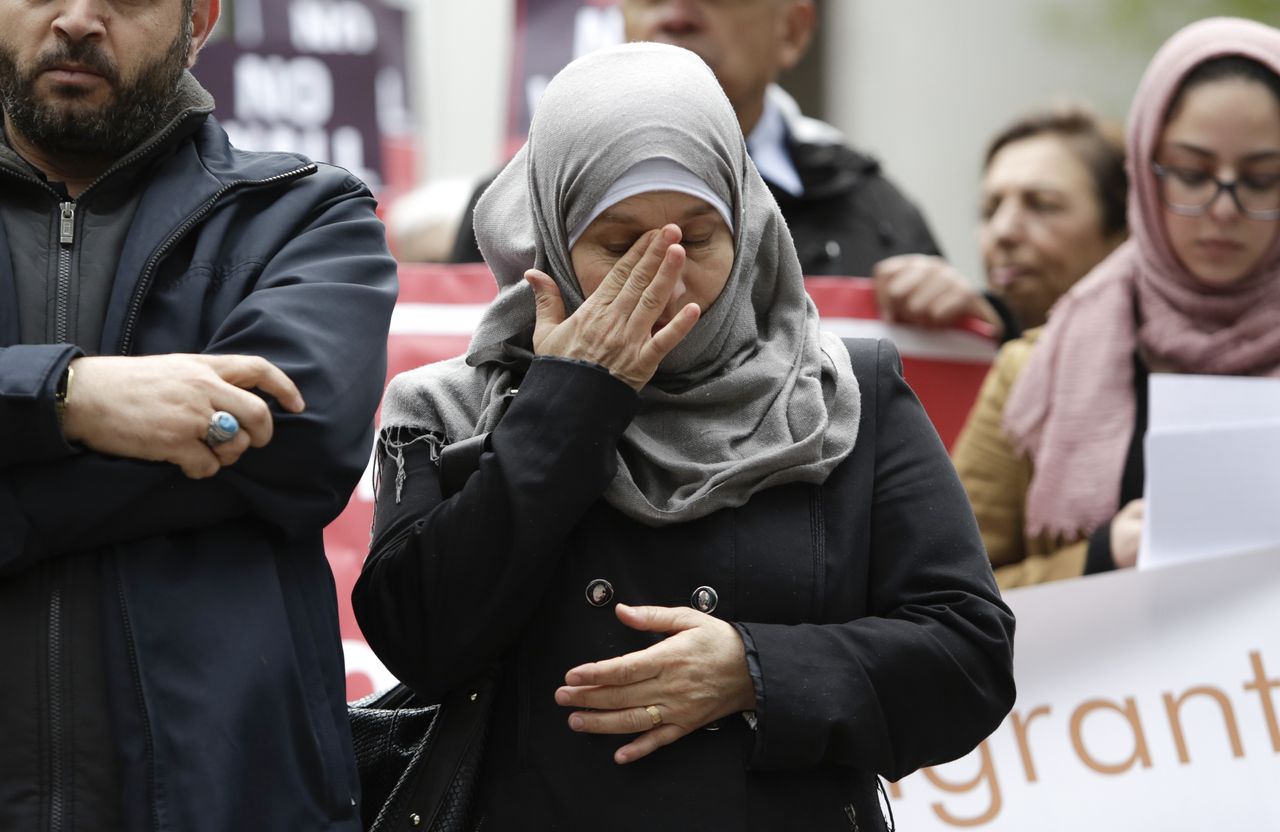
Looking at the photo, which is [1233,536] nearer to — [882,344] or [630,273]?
[882,344]

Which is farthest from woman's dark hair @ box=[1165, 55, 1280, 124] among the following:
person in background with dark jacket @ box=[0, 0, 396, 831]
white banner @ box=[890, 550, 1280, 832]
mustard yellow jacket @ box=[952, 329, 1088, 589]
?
person in background with dark jacket @ box=[0, 0, 396, 831]

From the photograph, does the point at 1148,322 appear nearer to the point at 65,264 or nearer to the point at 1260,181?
the point at 1260,181

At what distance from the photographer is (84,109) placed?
252 centimetres

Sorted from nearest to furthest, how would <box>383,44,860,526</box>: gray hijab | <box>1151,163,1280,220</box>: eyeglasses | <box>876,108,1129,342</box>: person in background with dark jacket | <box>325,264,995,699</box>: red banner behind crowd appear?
<box>383,44,860,526</box>: gray hijab → <box>1151,163,1280,220</box>: eyeglasses → <box>325,264,995,699</box>: red banner behind crowd → <box>876,108,1129,342</box>: person in background with dark jacket

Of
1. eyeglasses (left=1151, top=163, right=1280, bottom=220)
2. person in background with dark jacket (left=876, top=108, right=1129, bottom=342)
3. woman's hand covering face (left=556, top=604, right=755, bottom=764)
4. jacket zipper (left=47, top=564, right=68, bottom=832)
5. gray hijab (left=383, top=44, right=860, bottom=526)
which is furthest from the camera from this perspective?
person in background with dark jacket (left=876, top=108, right=1129, bottom=342)

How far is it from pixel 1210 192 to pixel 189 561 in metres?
2.29

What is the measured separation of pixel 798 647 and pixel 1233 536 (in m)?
1.55

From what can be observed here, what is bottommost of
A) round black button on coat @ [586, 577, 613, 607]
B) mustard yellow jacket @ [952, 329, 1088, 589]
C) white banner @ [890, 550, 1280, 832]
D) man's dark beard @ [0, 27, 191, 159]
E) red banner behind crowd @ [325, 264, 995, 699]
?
white banner @ [890, 550, 1280, 832]

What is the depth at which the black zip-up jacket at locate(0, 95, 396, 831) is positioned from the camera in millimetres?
2271

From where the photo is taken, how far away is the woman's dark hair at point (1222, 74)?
3.86 meters

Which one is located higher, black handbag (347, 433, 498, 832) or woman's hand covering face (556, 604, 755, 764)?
woman's hand covering face (556, 604, 755, 764)

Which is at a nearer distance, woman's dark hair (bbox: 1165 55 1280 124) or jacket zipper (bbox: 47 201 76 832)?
jacket zipper (bbox: 47 201 76 832)

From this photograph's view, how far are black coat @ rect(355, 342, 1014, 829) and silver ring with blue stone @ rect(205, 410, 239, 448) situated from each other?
0.93 ft

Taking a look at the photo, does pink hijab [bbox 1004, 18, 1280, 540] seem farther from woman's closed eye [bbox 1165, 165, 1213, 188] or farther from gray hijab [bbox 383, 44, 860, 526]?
gray hijab [bbox 383, 44, 860, 526]
